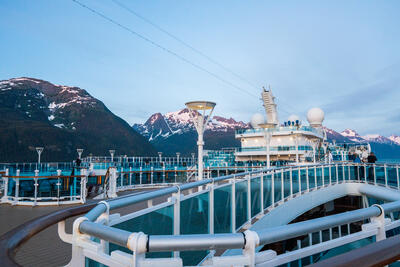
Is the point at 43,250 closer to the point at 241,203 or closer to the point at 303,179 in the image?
the point at 241,203

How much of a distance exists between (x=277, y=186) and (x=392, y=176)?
661 cm

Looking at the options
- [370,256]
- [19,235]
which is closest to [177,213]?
[19,235]

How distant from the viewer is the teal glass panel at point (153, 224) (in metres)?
2.21

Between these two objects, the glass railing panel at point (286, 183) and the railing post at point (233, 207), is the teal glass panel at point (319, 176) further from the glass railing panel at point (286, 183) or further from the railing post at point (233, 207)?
the railing post at point (233, 207)

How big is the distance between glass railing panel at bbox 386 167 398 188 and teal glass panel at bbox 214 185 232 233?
9.46 meters

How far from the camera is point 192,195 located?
348 centimetres

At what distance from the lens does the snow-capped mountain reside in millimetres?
79438

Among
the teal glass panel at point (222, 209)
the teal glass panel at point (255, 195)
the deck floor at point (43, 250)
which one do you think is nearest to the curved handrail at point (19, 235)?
the deck floor at point (43, 250)

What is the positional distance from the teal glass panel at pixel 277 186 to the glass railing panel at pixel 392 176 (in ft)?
20.6

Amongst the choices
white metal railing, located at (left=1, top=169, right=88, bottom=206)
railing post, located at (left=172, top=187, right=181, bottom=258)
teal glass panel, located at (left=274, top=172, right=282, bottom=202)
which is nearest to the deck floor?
railing post, located at (left=172, top=187, right=181, bottom=258)

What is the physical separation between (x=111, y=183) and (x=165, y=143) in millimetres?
185100

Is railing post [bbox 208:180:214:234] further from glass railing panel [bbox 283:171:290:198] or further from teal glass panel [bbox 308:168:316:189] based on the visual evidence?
teal glass panel [bbox 308:168:316:189]

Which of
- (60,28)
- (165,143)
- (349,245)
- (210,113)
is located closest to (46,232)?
(210,113)

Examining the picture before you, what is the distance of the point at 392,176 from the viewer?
11070mm
